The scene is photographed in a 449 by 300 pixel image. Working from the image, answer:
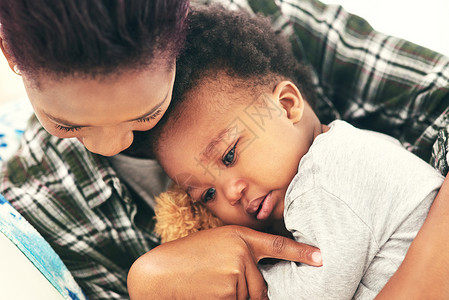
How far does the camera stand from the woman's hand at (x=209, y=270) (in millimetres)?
770

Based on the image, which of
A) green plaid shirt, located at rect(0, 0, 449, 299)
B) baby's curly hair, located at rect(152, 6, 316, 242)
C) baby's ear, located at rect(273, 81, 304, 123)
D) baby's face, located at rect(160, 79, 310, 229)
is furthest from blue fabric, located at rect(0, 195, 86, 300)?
baby's ear, located at rect(273, 81, 304, 123)

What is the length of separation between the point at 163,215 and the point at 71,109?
0.40 metres

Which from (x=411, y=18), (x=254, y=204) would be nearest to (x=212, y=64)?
(x=254, y=204)

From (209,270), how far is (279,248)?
13cm

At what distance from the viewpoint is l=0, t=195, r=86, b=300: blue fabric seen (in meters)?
0.76

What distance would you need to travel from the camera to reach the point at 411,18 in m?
1.54

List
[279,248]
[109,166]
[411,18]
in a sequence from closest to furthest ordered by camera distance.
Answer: [279,248], [109,166], [411,18]

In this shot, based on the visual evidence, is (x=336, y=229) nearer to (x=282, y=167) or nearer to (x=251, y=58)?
(x=282, y=167)

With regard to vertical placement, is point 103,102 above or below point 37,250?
above

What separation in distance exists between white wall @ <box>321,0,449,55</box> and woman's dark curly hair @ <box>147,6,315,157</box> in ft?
2.22

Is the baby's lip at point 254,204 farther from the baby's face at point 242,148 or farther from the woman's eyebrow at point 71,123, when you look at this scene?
the woman's eyebrow at point 71,123

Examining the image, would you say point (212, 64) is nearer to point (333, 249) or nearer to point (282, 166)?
point (282, 166)

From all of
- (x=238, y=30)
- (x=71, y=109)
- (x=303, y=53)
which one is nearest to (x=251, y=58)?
(x=238, y=30)

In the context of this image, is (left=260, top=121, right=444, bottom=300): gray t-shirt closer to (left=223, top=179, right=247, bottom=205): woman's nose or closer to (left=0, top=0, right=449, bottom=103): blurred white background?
(left=223, top=179, right=247, bottom=205): woman's nose
